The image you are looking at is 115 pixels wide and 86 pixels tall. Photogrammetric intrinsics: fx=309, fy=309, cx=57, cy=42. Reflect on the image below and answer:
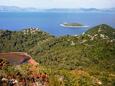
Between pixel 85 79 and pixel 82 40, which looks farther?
pixel 82 40

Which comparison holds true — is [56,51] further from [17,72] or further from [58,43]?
[17,72]

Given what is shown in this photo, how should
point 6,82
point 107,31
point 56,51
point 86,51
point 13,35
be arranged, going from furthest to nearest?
point 13,35 < point 107,31 < point 56,51 < point 86,51 < point 6,82

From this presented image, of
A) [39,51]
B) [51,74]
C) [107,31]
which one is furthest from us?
[107,31]

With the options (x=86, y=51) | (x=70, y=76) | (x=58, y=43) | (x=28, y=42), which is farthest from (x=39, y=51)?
(x=70, y=76)

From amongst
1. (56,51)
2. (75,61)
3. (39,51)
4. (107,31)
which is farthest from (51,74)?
(107,31)

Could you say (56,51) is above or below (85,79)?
below

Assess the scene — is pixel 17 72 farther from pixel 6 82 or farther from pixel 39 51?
pixel 39 51
